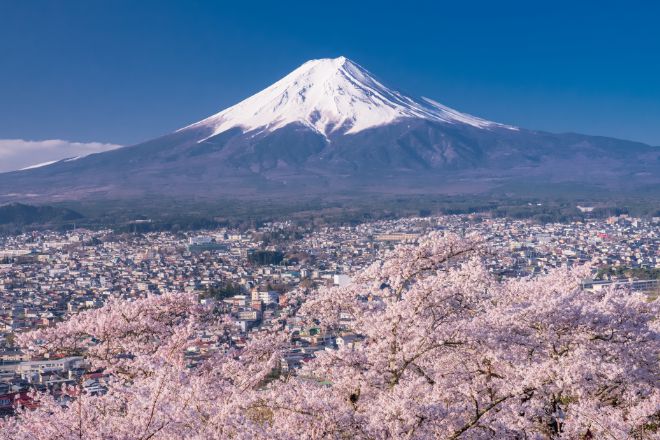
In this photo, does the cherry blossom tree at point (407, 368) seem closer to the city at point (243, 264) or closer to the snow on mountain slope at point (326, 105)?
the city at point (243, 264)

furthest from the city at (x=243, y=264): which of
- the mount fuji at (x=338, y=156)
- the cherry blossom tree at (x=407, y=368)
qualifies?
the mount fuji at (x=338, y=156)

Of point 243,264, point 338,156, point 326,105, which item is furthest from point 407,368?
point 326,105

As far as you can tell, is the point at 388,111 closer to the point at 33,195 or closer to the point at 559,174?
the point at 559,174

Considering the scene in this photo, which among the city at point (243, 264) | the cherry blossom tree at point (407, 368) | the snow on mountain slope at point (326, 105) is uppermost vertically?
the snow on mountain slope at point (326, 105)

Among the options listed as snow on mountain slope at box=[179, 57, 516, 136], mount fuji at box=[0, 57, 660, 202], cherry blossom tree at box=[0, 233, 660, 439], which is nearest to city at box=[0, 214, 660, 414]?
cherry blossom tree at box=[0, 233, 660, 439]

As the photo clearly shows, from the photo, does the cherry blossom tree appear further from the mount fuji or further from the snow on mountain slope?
the snow on mountain slope
